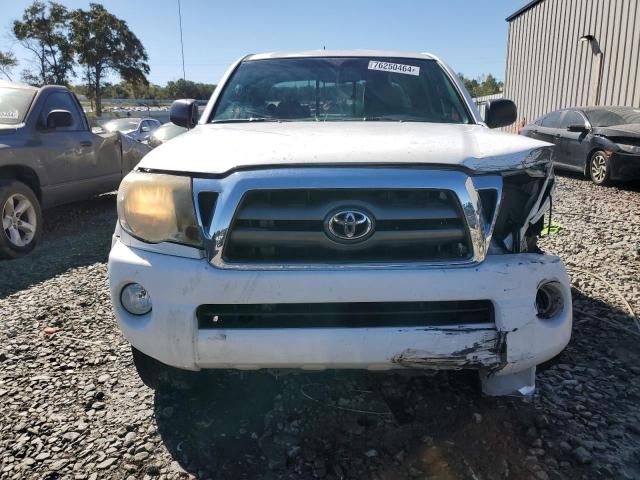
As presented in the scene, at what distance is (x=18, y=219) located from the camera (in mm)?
5363

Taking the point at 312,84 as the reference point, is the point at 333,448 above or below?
below

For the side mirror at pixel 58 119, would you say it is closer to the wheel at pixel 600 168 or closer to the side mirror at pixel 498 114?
the side mirror at pixel 498 114

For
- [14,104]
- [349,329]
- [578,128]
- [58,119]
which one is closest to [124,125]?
[14,104]

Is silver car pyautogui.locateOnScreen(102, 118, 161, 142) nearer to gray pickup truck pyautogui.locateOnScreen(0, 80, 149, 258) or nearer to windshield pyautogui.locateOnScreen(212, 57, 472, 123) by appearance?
gray pickup truck pyautogui.locateOnScreen(0, 80, 149, 258)

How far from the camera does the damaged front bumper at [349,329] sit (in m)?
1.92

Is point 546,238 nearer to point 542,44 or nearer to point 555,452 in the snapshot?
point 555,452

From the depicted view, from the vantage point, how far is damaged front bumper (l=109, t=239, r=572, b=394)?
6.30 ft

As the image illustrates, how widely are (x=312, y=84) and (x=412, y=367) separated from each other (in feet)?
6.95

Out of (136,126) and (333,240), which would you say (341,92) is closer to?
(333,240)

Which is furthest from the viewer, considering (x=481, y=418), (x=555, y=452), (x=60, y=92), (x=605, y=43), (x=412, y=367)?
(x=605, y=43)

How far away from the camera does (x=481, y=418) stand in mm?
2398

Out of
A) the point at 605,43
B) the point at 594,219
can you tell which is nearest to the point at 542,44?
the point at 605,43

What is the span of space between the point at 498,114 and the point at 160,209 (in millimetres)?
2393

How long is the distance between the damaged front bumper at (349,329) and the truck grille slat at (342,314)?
0.03 meters
